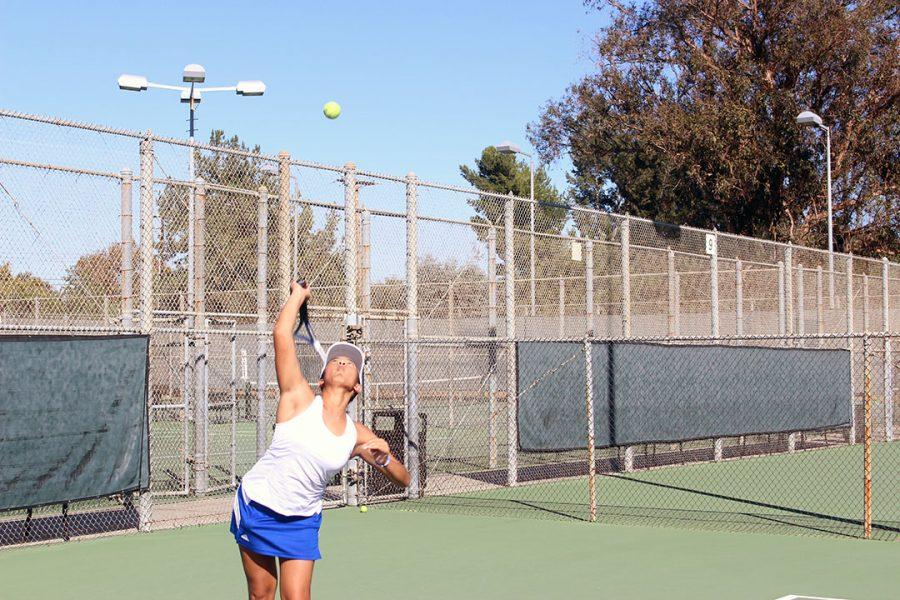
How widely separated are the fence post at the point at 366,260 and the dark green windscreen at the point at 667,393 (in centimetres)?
198

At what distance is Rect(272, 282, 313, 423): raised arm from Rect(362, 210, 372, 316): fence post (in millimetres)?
8828

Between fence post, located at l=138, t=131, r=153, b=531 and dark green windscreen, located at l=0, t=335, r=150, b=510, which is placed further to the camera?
fence post, located at l=138, t=131, r=153, b=531

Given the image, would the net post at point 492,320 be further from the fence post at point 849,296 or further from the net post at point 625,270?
the fence post at point 849,296

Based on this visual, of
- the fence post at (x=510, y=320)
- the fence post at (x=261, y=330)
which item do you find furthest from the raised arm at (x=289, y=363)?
the fence post at (x=510, y=320)

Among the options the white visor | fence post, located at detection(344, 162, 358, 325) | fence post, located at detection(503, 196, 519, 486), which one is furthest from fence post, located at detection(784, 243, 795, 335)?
the white visor

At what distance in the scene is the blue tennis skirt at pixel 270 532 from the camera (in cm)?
495

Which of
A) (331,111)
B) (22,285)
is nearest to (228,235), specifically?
(331,111)

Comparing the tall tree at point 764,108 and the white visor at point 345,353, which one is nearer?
the white visor at point 345,353

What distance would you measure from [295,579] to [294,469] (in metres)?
0.47

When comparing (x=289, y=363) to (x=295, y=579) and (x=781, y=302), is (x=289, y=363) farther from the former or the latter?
(x=781, y=302)

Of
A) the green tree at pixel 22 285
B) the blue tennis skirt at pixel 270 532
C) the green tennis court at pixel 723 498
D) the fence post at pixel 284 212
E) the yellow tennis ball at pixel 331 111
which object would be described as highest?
the yellow tennis ball at pixel 331 111

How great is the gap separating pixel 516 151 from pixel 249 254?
5771 millimetres

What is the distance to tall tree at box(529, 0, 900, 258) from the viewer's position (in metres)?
35.8

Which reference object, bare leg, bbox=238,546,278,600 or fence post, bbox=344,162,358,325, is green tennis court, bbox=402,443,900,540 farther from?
bare leg, bbox=238,546,278,600
